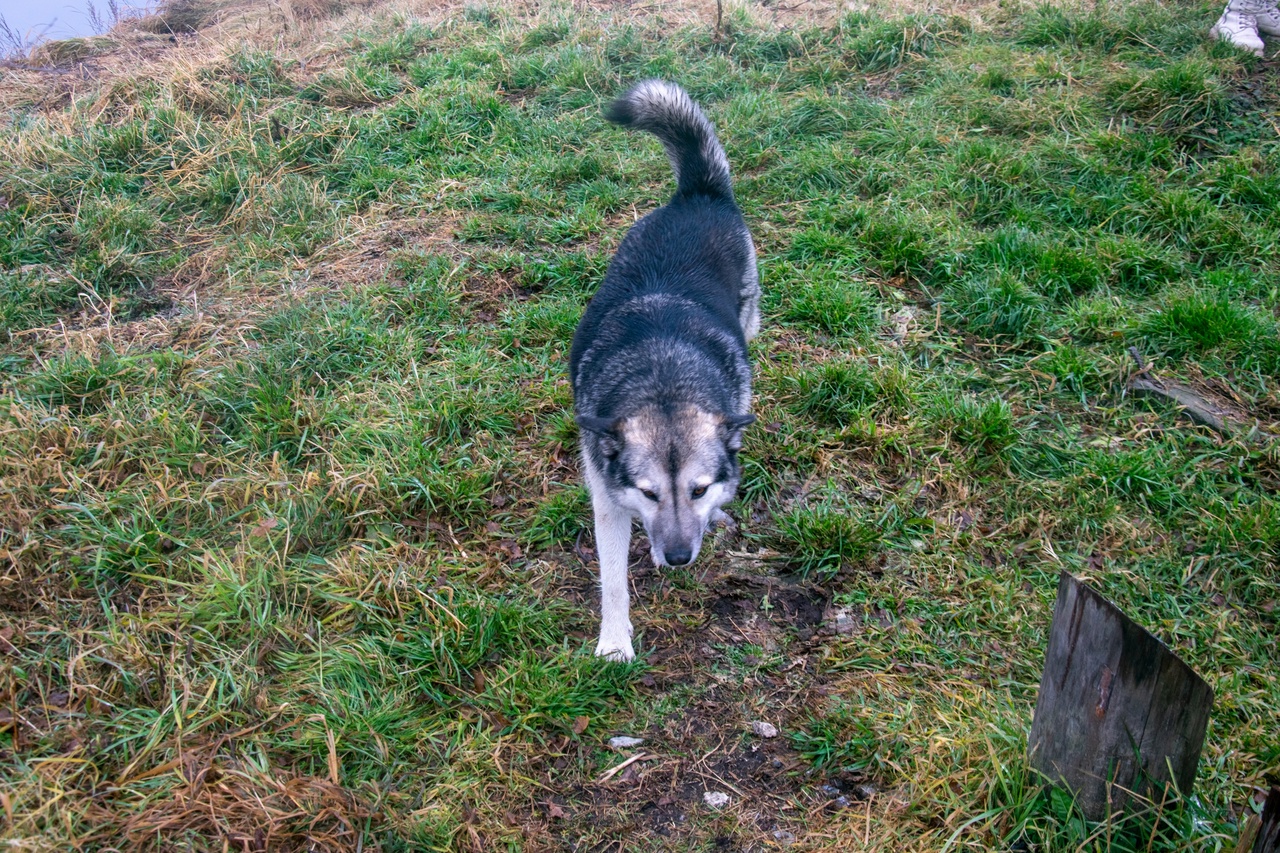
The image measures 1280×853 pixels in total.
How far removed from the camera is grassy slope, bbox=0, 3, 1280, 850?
2.81 meters

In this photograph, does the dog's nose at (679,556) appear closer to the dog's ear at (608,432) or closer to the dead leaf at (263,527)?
the dog's ear at (608,432)

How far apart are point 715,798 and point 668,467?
1161mm

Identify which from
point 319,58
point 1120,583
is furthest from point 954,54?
point 319,58

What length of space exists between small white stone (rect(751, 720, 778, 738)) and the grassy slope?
4 centimetres

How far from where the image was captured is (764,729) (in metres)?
3.10

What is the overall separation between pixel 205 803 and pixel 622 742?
1365 mm

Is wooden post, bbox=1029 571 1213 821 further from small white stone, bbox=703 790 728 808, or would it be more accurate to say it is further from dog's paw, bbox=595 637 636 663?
dog's paw, bbox=595 637 636 663

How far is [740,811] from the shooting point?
9.30 ft

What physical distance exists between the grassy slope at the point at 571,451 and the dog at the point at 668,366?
0.51 metres

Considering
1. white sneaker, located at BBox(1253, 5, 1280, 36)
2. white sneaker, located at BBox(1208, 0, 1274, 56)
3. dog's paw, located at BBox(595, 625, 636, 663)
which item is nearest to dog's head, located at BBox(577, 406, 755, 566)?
dog's paw, located at BBox(595, 625, 636, 663)

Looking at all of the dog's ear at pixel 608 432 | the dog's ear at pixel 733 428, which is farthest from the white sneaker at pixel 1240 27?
the dog's ear at pixel 608 432

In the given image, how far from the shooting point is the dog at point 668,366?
310cm

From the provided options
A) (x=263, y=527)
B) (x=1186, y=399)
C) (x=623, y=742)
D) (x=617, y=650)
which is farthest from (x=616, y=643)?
(x=1186, y=399)

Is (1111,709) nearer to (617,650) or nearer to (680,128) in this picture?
(617,650)
